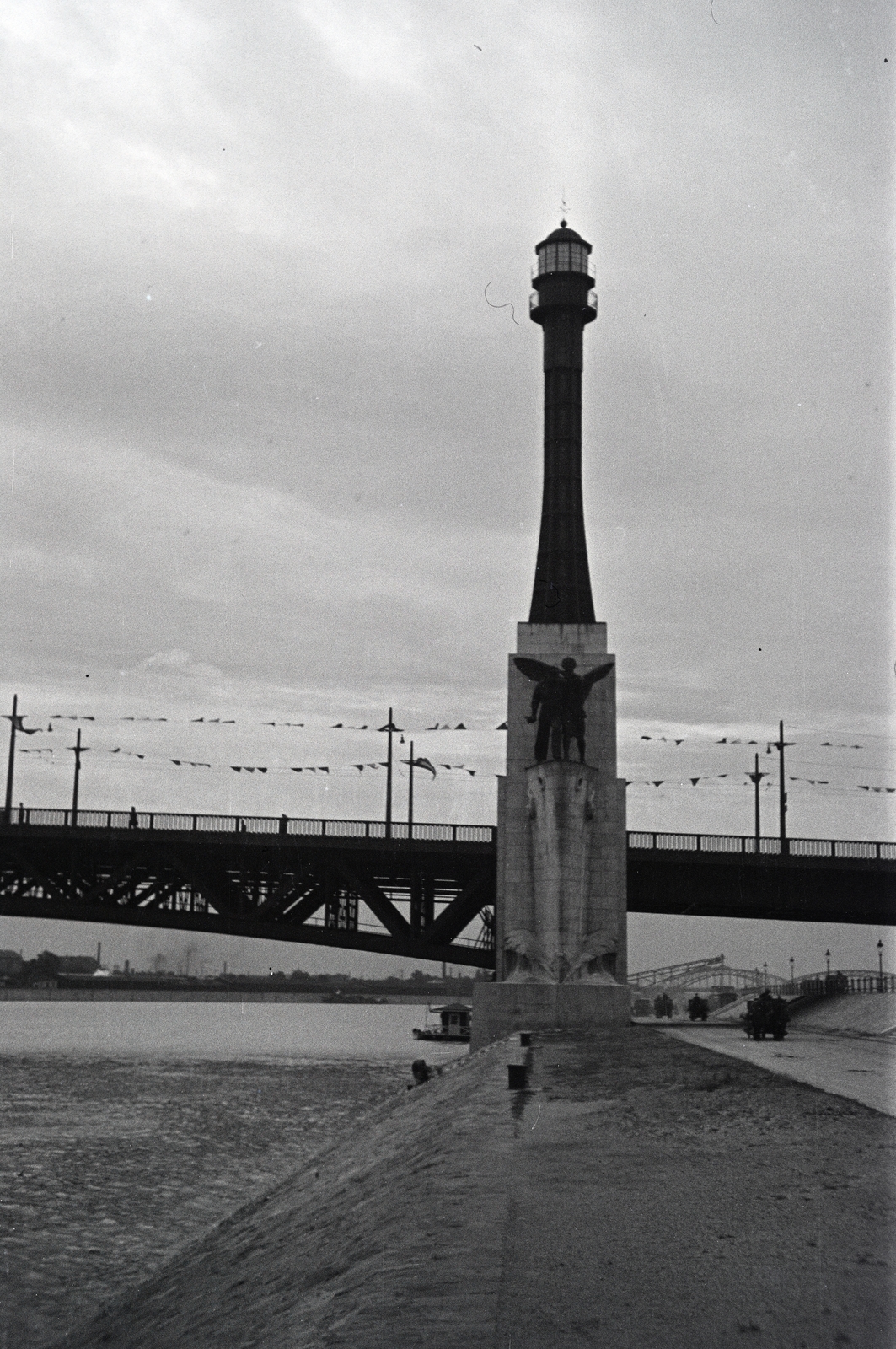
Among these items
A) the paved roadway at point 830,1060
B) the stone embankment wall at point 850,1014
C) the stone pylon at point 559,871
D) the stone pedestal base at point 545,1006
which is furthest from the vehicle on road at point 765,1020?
the stone pylon at point 559,871

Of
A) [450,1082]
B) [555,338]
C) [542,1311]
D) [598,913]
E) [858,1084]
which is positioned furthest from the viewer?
[555,338]

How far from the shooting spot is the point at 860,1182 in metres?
13.0

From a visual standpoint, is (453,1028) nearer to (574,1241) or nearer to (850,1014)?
(850,1014)

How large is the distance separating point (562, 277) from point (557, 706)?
25187mm

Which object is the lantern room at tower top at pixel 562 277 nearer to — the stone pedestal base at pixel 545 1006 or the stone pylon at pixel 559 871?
the stone pylon at pixel 559 871

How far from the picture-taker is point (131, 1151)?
3447 centimetres

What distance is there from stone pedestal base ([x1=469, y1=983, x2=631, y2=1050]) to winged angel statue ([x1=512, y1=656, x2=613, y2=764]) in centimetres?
1025

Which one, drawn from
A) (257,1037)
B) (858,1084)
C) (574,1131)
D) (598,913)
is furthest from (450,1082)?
(257,1037)

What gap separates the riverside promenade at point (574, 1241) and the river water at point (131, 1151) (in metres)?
1.57

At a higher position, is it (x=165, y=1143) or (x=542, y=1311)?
(x=542, y=1311)

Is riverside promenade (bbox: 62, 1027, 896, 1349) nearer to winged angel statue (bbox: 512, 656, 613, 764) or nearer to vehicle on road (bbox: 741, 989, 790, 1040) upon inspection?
vehicle on road (bbox: 741, 989, 790, 1040)

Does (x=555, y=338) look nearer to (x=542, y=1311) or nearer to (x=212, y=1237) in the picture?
(x=212, y=1237)

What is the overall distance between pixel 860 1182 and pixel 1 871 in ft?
268

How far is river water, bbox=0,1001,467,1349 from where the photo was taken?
19.5 metres
